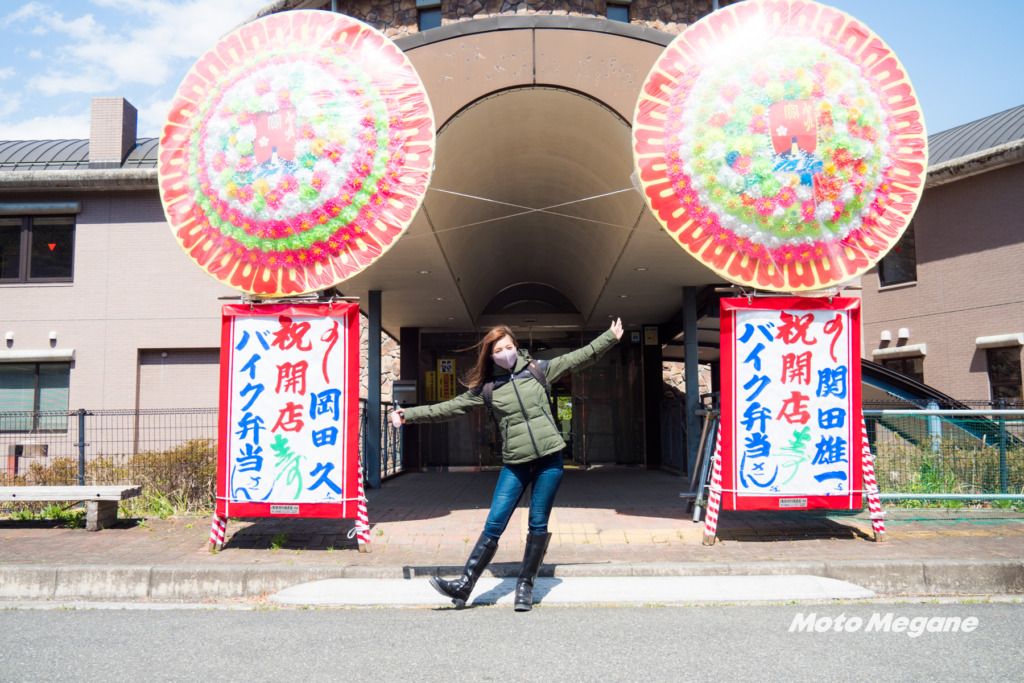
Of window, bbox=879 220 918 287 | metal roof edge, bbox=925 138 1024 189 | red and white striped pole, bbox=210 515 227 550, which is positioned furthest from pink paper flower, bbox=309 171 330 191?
window, bbox=879 220 918 287

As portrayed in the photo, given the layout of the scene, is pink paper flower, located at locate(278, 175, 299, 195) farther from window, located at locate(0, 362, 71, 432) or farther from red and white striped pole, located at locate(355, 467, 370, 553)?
window, located at locate(0, 362, 71, 432)

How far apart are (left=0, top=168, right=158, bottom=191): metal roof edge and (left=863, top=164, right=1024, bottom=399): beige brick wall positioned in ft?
58.1

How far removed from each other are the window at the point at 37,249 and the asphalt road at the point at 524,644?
14.3m

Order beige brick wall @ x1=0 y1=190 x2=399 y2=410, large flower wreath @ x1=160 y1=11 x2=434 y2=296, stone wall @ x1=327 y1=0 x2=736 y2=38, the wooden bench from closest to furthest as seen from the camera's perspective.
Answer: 1. large flower wreath @ x1=160 y1=11 x2=434 y2=296
2. the wooden bench
3. beige brick wall @ x1=0 y1=190 x2=399 y2=410
4. stone wall @ x1=327 y1=0 x2=736 y2=38

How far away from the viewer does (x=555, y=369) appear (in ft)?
17.2

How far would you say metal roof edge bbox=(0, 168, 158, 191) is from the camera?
54.5 ft

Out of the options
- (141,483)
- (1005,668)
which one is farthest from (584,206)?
(1005,668)

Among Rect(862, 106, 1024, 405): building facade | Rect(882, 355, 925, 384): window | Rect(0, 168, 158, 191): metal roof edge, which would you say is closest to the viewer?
Rect(862, 106, 1024, 405): building facade

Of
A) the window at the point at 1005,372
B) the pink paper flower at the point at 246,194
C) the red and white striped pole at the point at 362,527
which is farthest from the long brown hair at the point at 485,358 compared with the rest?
the window at the point at 1005,372

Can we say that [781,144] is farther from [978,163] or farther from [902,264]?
[902,264]

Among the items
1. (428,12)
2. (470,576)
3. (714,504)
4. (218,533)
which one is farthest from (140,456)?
(428,12)

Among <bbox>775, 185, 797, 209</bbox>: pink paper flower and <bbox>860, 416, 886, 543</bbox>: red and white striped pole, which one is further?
<bbox>860, 416, 886, 543</bbox>: red and white striped pole

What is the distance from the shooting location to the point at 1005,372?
51.5 ft

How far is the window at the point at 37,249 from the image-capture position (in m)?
17.3
